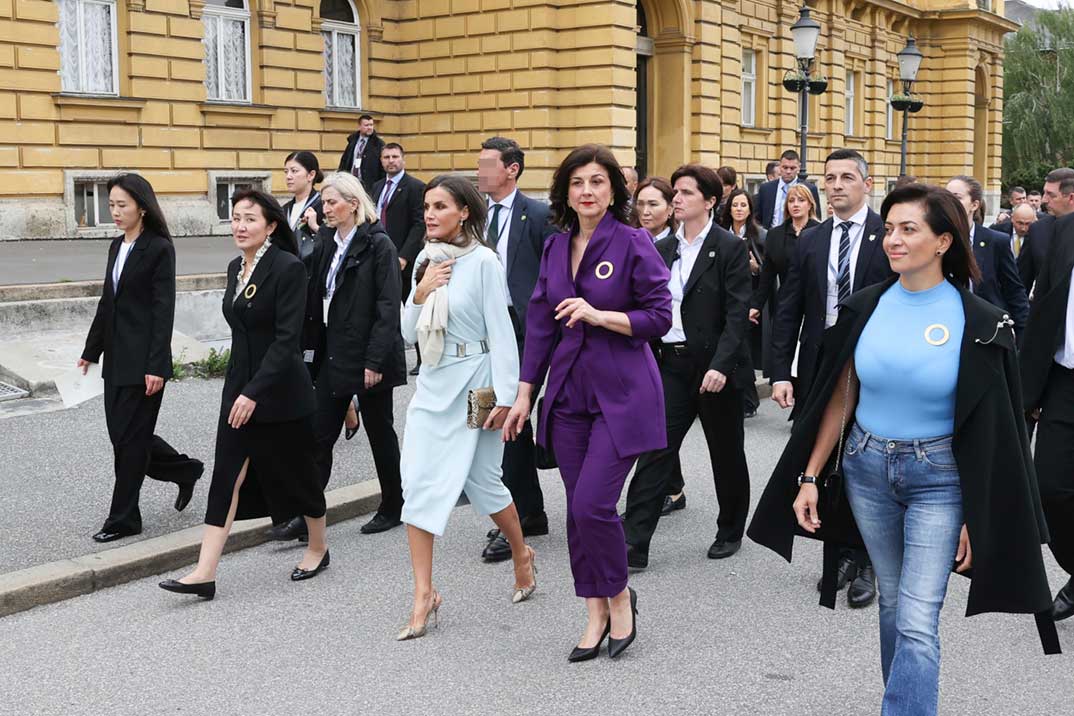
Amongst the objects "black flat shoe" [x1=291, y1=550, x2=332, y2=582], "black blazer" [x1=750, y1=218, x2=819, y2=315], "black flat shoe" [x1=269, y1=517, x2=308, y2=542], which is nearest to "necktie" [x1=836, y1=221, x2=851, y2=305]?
"black blazer" [x1=750, y1=218, x2=819, y2=315]

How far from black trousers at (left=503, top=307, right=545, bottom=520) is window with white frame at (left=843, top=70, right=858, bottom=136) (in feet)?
118

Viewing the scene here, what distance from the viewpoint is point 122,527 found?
653cm

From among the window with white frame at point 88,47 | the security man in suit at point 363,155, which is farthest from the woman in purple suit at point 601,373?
the window with white frame at point 88,47

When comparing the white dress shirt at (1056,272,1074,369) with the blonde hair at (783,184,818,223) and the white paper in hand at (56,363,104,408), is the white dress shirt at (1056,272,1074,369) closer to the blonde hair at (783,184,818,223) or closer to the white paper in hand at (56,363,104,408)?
the blonde hair at (783,184,818,223)

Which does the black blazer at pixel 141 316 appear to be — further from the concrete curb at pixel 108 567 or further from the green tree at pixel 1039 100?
the green tree at pixel 1039 100

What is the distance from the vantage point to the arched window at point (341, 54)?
26203mm

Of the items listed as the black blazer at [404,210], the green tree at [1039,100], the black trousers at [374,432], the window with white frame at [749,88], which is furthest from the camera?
the green tree at [1039,100]

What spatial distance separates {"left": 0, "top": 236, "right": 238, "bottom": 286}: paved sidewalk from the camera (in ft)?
48.1

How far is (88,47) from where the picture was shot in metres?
21.2

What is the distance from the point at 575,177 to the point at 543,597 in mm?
1994

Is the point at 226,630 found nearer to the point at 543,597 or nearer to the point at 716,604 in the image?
the point at 543,597

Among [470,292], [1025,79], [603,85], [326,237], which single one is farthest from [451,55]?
[1025,79]

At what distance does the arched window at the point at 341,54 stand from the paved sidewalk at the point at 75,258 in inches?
225

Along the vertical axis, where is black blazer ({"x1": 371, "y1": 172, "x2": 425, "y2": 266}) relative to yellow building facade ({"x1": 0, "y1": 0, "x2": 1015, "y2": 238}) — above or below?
below
